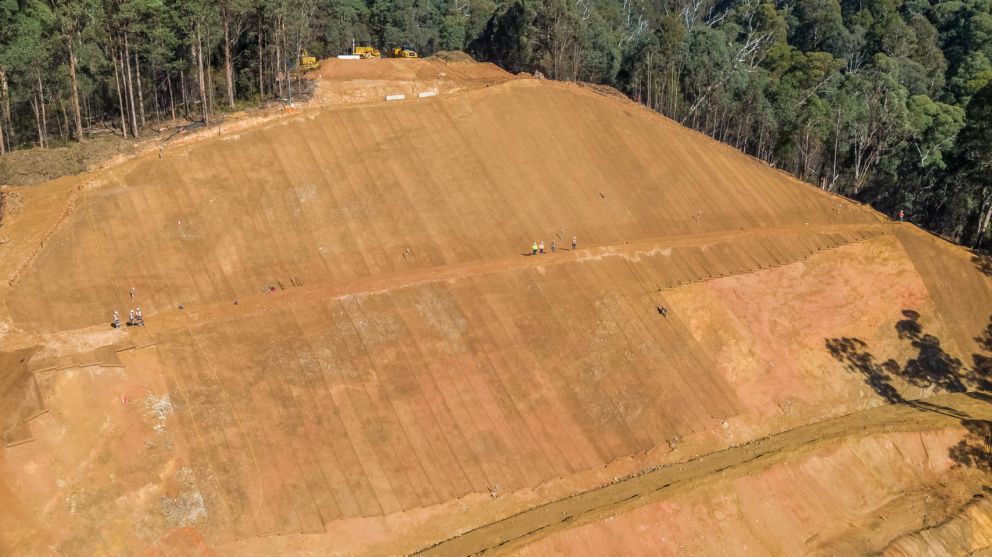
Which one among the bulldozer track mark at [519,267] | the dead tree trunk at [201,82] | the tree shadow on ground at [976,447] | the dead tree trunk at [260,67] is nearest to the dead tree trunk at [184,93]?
the dead tree trunk at [201,82]

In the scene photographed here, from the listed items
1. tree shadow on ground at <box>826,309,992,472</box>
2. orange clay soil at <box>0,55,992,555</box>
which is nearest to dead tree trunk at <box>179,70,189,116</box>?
orange clay soil at <box>0,55,992,555</box>

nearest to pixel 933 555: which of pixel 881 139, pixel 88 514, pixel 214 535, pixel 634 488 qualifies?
pixel 634 488

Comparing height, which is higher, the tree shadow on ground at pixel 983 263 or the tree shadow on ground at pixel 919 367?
the tree shadow on ground at pixel 983 263

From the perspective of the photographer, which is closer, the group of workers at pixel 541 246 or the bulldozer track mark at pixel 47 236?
the bulldozer track mark at pixel 47 236

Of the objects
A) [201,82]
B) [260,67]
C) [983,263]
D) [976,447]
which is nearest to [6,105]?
[201,82]

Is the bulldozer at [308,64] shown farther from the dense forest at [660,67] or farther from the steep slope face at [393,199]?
the steep slope face at [393,199]

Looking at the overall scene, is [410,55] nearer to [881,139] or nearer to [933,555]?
[881,139]
